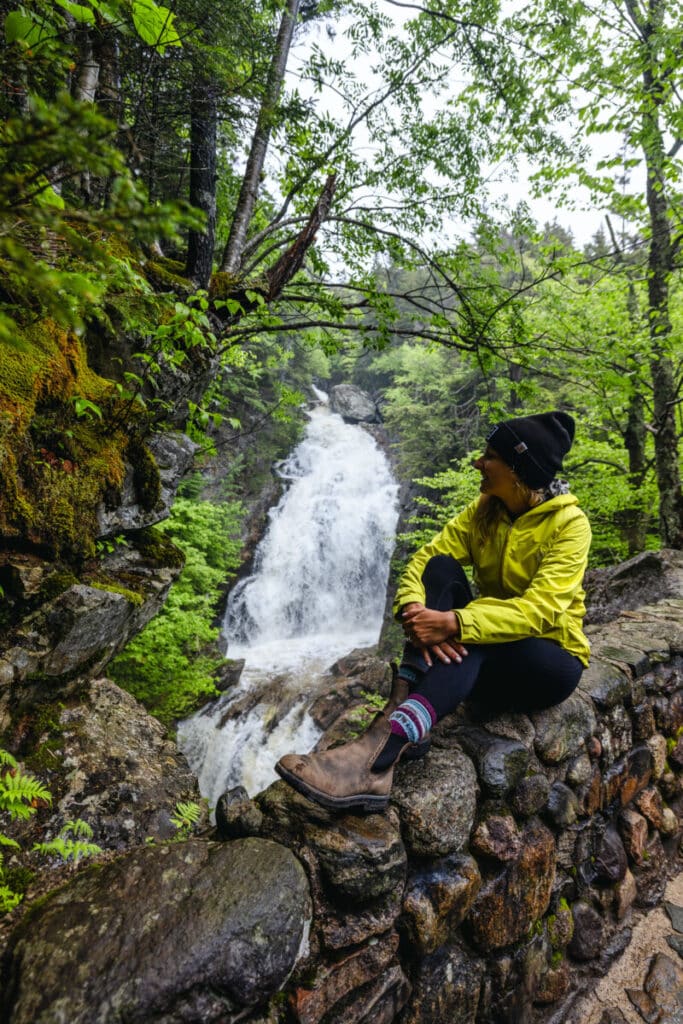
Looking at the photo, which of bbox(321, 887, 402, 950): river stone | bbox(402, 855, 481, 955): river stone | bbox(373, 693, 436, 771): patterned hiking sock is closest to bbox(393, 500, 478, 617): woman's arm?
bbox(373, 693, 436, 771): patterned hiking sock

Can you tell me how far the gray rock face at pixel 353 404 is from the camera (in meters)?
28.2

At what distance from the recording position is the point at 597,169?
17.7ft

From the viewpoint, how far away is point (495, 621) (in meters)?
1.87

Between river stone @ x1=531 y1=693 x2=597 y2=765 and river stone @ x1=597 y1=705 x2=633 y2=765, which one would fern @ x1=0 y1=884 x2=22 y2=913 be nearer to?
river stone @ x1=531 y1=693 x2=597 y2=765

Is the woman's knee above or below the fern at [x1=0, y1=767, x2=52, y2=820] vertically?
above

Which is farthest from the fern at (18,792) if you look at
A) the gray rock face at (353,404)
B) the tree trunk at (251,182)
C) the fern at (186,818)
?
the gray rock face at (353,404)

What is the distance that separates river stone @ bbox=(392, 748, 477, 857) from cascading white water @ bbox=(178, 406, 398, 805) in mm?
6433

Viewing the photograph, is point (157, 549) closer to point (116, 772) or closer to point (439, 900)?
point (116, 772)

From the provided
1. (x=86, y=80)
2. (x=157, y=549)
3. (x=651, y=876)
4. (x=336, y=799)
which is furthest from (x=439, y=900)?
(x=86, y=80)

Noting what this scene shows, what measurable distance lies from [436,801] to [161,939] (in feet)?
3.47

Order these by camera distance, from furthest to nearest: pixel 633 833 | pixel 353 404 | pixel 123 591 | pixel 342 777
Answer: pixel 353 404
pixel 123 591
pixel 633 833
pixel 342 777

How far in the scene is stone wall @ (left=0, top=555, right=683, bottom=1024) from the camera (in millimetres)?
1098

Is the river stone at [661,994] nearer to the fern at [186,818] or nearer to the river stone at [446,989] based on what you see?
the river stone at [446,989]

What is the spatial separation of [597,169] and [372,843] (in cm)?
738
